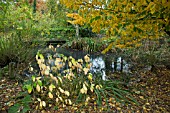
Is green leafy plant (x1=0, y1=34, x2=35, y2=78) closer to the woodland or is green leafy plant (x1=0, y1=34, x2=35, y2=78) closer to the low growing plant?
the woodland

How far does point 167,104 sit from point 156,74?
5.78 ft

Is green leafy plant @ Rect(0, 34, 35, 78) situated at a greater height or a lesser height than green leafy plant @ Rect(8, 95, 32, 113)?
greater

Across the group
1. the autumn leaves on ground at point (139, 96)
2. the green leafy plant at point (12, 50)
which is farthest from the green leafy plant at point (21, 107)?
the green leafy plant at point (12, 50)

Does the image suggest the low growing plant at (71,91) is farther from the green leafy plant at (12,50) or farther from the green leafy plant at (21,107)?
the green leafy plant at (12,50)

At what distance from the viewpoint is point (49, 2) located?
15.7 meters

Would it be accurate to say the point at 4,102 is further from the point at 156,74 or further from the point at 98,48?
the point at 98,48

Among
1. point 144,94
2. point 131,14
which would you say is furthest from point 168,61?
point 131,14

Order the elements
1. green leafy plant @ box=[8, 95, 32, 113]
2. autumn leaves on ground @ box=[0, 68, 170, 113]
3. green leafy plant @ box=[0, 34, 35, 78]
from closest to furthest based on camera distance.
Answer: green leafy plant @ box=[8, 95, 32, 113] → autumn leaves on ground @ box=[0, 68, 170, 113] → green leafy plant @ box=[0, 34, 35, 78]

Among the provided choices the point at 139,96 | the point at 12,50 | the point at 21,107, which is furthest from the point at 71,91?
the point at 12,50

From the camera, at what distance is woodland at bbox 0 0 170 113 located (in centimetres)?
210

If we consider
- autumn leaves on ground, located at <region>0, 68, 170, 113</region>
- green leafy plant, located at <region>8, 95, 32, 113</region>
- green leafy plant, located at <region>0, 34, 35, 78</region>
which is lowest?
autumn leaves on ground, located at <region>0, 68, 170, 113</region>

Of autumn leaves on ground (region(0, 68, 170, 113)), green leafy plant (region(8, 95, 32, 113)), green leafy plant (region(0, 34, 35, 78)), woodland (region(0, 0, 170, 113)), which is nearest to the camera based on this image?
woodland (region(0, 0, 170, 113))

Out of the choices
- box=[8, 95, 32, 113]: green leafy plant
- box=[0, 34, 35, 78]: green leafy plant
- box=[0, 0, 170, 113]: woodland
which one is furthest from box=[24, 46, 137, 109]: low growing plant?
box=[0, 34, 35, 78]: green leafy plant

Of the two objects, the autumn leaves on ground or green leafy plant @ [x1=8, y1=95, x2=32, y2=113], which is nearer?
green leafy plant @ [x1=8, y1=95, x2=32, y2=113]
